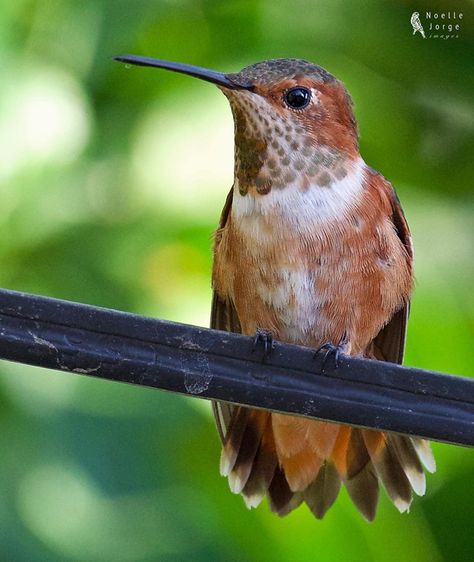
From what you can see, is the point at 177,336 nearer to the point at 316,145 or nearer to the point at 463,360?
the point at 316,145

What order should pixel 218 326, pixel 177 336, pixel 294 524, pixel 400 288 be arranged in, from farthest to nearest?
pixel 294 524 < pixel 218 326 < pixel 400 288 < pixel 177 336

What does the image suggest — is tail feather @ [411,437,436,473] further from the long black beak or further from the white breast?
the long black beak

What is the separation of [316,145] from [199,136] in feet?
3.05

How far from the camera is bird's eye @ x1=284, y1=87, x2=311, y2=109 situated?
146 inches

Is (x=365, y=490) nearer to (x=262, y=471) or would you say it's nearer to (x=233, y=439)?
(x=262, y=471)

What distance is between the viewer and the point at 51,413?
4340 millimetres

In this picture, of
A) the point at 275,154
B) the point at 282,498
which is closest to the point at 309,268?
A: the point at 275,154

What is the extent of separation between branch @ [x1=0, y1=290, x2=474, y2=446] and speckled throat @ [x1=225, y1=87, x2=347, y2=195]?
1.21 metres

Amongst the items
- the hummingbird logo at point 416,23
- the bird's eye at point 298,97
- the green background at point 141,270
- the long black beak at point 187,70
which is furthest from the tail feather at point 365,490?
the hummingbird logo at point 416,23

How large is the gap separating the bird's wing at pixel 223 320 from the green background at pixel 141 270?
3.9 inches

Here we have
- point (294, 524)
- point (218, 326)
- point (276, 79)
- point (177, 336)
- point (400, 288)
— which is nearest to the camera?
point (177, 336)

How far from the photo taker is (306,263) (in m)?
3.65

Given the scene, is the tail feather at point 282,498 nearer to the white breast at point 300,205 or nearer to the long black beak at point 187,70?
the white breast at point 300,205

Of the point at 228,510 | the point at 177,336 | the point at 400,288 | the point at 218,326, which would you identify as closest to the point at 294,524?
the point at 228,510
